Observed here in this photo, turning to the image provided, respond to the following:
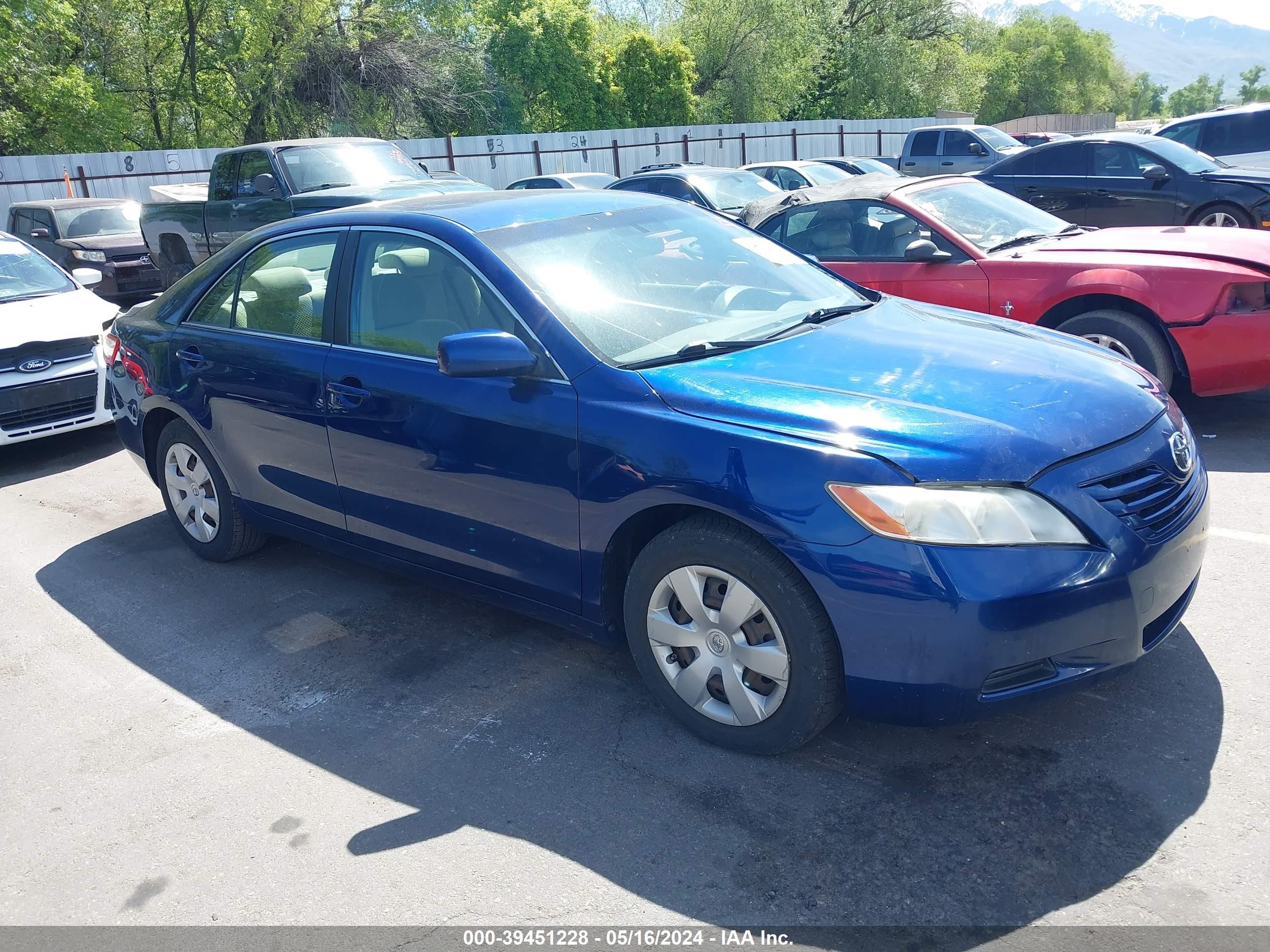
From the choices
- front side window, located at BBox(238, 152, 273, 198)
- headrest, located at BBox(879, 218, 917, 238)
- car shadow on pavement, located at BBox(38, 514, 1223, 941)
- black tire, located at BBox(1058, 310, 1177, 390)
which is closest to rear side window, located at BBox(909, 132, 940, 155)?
front side window, located at BBox(238, 152, 273, 198)

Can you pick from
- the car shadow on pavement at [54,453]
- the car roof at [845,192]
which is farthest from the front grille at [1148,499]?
the car shadow on pavement at [54,453]

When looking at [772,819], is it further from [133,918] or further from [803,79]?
[803,79]

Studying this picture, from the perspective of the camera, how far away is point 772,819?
9.86 feet

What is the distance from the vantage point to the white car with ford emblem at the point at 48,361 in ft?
23.4

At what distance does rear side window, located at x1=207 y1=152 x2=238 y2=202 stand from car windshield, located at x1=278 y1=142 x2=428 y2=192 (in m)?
0.85

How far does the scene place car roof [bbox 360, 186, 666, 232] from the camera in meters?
4.06

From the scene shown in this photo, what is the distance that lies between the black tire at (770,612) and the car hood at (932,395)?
1.15 ft

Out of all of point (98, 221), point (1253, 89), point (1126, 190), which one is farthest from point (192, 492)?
point (1253, 89)

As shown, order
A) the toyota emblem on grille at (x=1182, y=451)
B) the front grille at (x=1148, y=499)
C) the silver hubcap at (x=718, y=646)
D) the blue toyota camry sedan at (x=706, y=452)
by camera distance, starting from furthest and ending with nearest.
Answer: the toyota emblem on grille at (x=1182, y=451)
the silver hubcap at (x=718, y=646)
the front grille at (x=1148, y=499)
the blue toyota camry sedan at (x=706, y=452)

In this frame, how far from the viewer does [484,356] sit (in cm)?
346

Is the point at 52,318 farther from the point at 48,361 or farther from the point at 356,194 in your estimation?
the point at 356,194

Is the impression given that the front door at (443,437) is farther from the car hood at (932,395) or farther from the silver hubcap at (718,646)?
the car hood at (932,395)

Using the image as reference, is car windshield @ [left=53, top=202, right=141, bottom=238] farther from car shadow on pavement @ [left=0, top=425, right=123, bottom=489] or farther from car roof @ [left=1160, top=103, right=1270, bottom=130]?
car roof @ [left=1160, top=103, right=1270, bottom=130]

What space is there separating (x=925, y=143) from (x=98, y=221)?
15091 millimetres
